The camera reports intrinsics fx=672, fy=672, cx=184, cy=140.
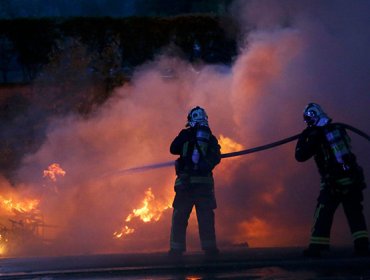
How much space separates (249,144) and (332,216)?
11.7 feet

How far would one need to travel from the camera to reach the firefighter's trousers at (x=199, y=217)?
8.44 m

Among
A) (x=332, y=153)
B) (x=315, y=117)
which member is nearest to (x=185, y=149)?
(x=315, y=117)

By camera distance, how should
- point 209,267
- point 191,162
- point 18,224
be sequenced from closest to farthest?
point 209,267
point 191,162
point 18,224

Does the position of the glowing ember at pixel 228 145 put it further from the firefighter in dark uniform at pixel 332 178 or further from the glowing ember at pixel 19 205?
the firefighter in dark uniform at pixel 332 178

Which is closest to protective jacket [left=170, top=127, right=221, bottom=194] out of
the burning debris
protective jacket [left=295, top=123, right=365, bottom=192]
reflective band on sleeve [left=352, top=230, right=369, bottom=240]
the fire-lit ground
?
the fire-lit ground

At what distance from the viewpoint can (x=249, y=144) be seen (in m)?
11.2

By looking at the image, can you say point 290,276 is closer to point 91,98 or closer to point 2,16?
point 91,98

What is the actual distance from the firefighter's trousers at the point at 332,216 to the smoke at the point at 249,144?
8.76ft

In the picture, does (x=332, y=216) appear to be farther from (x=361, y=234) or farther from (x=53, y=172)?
(x=53, y=172)

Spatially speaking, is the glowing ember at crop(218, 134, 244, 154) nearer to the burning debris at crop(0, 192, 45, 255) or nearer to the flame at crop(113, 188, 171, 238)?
the flame at crop(113, 188, 171, 238)

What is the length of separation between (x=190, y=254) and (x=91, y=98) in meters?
7.47

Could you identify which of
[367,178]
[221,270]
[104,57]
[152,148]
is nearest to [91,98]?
[104,57]

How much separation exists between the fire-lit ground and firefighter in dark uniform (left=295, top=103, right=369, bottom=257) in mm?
270

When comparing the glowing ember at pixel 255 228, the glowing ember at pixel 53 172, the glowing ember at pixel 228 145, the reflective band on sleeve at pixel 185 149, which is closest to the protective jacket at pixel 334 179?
the reflective band on sleeve at pixel 185 149
